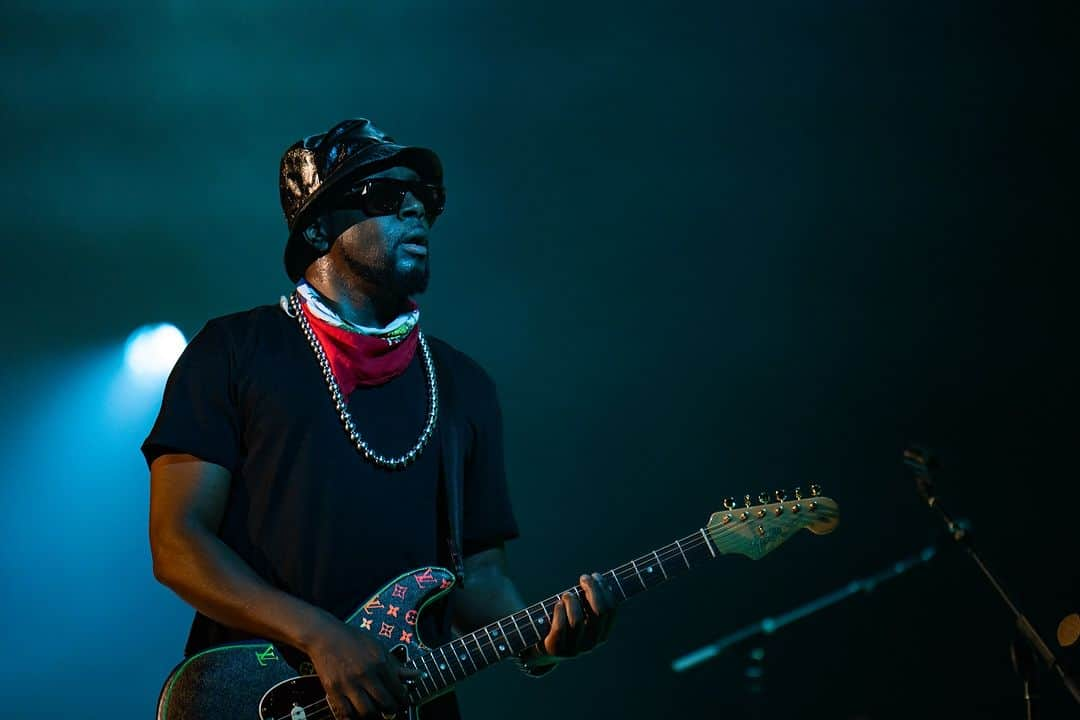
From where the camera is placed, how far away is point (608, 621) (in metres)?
2.75

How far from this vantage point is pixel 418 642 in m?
2.57

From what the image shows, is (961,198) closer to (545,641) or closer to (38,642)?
(545,641)

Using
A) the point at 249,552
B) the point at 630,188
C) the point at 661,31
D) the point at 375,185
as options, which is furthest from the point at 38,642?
the point at 661,31

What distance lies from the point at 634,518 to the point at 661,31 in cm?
260

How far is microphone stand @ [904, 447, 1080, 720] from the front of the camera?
2953mm

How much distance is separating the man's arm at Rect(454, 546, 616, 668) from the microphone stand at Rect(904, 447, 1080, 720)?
4.14ft

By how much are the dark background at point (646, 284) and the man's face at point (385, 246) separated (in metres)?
2.00

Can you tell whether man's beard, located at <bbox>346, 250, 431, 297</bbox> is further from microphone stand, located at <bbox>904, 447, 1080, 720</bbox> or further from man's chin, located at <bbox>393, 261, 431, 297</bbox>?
microphone stand, located at <bbox>904, 447, 1080, 720</bbox>

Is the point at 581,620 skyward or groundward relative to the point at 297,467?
groundward

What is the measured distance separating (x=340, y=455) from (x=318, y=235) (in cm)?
76

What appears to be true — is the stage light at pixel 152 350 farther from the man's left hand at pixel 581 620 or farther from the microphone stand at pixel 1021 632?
the microphone stand at pixel 1021 632

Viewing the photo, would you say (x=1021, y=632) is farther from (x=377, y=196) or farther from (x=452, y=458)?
(x=377, y=196)

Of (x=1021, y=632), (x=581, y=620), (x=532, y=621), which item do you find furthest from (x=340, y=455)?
(x=1021, y=632)

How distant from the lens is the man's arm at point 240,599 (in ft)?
7.79
